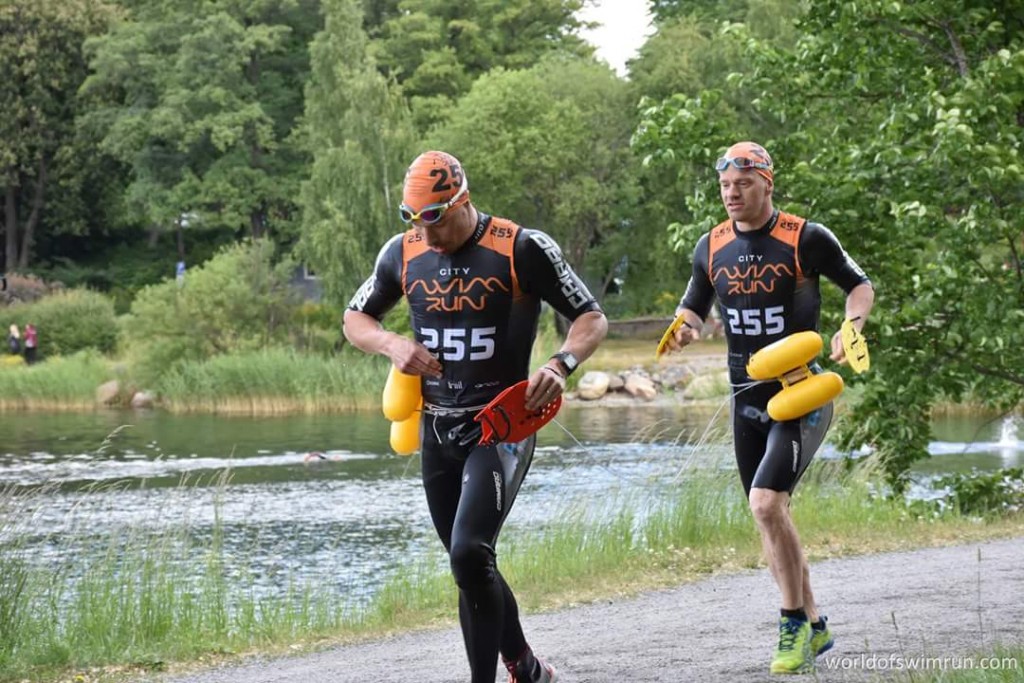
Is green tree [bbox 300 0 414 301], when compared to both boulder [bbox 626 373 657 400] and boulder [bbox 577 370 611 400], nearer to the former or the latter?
boulder [bbox 577 370 611 400]

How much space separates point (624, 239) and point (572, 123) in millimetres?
6114

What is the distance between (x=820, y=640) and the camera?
306 inches

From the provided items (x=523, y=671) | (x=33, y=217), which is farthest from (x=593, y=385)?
(x=523, y=671)

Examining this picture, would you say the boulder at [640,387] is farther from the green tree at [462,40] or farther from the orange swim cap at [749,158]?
the orange swim cap at [749,158]

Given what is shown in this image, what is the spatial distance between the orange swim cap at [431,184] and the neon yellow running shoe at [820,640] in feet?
9.64

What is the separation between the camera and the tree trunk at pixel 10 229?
247 ft

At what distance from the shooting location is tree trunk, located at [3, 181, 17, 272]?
75438 millimetres

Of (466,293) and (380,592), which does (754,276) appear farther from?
(380,592)

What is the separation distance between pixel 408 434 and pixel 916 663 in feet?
8.39

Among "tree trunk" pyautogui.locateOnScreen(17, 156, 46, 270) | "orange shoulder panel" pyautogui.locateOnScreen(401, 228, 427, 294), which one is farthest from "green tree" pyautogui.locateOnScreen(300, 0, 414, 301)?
"orange shoulder panel" pyautogui.locateOnScreen(401, 228, 427, 294)

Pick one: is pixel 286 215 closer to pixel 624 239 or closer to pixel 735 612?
pixel 624 239

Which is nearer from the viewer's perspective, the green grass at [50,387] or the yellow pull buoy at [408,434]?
the yellow pull buoy at [408,434]

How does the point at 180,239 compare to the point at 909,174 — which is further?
the point at 180,239

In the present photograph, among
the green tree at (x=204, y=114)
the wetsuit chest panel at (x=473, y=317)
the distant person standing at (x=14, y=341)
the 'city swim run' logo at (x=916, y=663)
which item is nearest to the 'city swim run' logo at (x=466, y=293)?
the wetsuit chest panel at (x=473, y=317)
